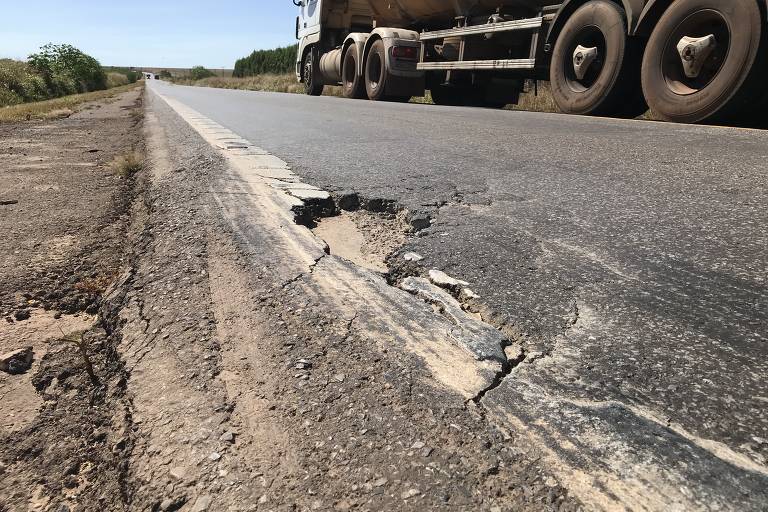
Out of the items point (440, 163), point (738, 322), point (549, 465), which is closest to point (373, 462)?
point (549, 465)

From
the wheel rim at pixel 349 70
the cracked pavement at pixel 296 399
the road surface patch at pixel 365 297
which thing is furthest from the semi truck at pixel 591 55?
the cracked pavement at pixel 296 399

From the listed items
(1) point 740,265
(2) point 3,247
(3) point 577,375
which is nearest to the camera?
(3) point 577,375

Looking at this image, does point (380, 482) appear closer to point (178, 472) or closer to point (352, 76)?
point (178, 472)

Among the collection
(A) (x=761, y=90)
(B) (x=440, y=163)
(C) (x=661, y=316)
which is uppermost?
(A) (x=761, y=90)

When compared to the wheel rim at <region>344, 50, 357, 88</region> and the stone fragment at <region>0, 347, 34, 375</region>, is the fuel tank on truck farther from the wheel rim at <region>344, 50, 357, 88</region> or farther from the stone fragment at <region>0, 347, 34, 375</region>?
the stone fragment at <region>0, 347, 34, 375</region>

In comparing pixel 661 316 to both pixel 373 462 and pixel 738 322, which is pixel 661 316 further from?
pixel 373 462

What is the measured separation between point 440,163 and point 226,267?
73.1 inches

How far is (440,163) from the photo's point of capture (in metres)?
3.10

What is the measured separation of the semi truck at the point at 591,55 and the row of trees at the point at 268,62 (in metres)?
36.5

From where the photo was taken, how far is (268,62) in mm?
Result: 51375

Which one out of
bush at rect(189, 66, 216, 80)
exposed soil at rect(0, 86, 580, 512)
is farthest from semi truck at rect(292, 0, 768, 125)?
bush at rect(189, 66, 216, 80)

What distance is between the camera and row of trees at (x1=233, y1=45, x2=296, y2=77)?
4578 centimetres

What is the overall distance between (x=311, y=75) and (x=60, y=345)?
14154mm

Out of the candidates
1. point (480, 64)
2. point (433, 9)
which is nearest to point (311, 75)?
point (433, 9)
